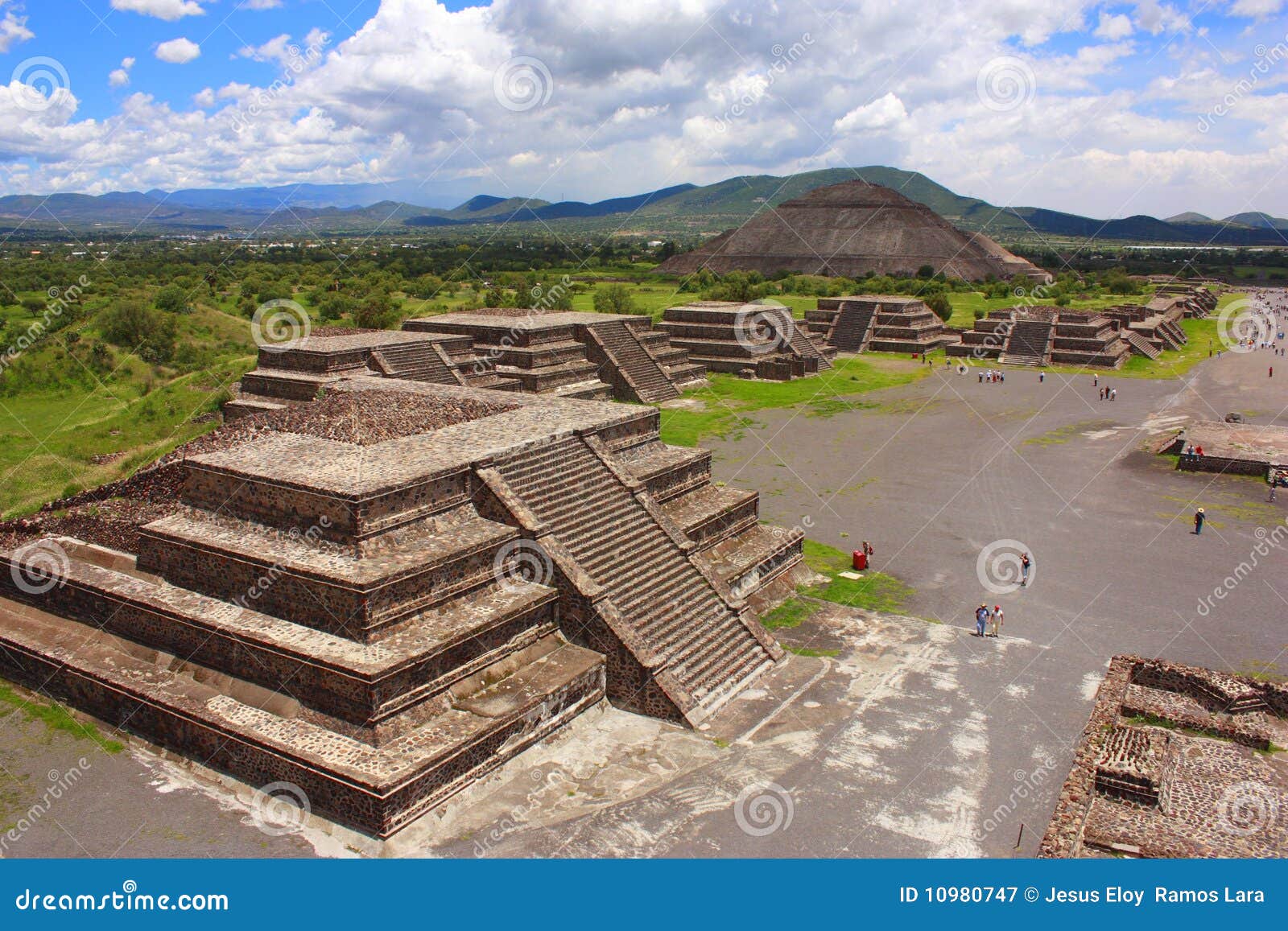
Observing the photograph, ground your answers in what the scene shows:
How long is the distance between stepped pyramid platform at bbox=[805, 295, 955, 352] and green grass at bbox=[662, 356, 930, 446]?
338 centimetres

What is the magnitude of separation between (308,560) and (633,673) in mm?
4159

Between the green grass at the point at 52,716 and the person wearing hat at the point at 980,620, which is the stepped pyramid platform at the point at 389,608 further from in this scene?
the person wearing hat at the point at 980,620

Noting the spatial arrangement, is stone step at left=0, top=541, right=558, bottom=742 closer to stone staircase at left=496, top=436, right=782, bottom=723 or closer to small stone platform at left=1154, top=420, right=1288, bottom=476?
stone staircase at left=496, top=436, right=782, bottom=723

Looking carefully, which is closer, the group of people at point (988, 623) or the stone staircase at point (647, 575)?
the stone staircase at point (647, 575)

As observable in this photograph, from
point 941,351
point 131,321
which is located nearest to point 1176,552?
point 941,351

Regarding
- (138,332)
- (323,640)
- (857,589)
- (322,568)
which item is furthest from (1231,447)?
(138,332)

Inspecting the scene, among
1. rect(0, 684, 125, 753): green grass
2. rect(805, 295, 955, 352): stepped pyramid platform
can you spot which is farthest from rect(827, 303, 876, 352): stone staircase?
rect(0, 684, 125, 753): green grass

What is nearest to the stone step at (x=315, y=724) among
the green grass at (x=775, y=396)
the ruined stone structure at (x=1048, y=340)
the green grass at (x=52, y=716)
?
the green grass at (x=52, y=716)

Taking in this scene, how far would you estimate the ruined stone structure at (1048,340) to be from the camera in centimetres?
4300

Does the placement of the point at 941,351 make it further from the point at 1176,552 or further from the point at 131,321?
the point at 131,321

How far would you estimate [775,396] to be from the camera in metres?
34.3

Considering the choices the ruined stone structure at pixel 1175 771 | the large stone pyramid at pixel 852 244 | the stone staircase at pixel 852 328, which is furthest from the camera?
the large stone pyramid at pixel 852 244

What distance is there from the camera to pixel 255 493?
11.3 meters

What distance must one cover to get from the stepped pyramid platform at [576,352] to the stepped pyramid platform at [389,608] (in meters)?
13.0
